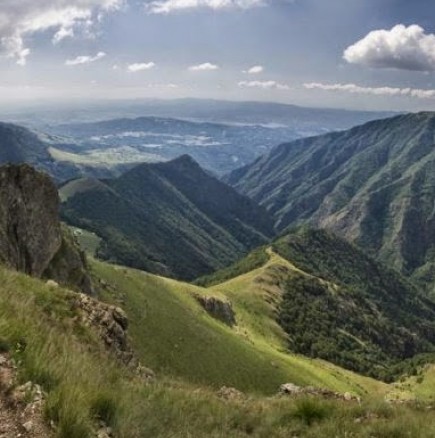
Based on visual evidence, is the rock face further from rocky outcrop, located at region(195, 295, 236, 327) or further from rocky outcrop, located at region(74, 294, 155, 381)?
rocky outcrop, located at region(195, 295, 236, 327)

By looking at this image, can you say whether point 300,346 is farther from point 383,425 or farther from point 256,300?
point 383,425

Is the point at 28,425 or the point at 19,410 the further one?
the point at 19,410

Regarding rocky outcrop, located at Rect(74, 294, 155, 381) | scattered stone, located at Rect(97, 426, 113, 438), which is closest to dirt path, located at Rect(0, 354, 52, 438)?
scattered stone, located at Rect(97, 426, 113, 438)

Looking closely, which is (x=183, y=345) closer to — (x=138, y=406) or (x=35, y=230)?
(x=35, y=230)

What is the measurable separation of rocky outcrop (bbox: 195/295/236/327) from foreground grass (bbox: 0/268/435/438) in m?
103

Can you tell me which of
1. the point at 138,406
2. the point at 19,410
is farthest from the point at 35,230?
the point at 19,410

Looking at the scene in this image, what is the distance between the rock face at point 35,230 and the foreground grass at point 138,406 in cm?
2930

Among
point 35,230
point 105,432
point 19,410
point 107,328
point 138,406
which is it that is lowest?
point 35,230

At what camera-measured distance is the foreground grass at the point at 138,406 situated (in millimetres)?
8797

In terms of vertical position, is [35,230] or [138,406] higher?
[138,406]

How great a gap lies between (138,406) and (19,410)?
2749mm

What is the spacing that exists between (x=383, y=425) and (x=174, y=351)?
57674 millimetres

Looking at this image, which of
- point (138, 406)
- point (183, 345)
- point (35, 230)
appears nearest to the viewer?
point (138, 406)

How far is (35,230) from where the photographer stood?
49.3 meters
